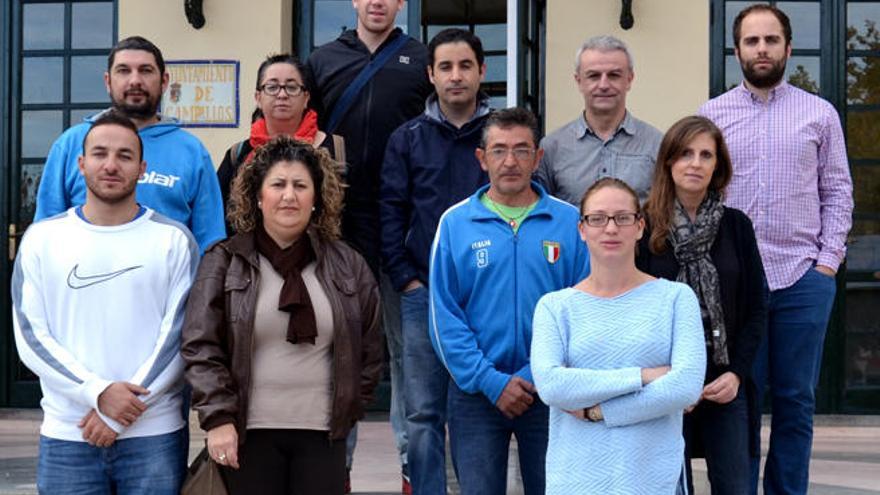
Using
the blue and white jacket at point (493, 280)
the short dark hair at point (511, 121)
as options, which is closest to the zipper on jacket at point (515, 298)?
the blue and white jacket at point (493, 280)

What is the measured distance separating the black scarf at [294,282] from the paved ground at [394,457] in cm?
186

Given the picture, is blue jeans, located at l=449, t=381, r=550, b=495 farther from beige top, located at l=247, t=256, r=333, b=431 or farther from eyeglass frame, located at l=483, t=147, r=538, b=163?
eyeglass frame, located at l=483, t=147, r=538, b=163

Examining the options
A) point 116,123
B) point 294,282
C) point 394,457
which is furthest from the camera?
point 394,457

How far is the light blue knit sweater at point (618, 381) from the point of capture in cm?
320

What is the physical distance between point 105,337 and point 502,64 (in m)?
4.84

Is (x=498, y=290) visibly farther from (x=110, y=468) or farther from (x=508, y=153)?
(x=110, y=468)

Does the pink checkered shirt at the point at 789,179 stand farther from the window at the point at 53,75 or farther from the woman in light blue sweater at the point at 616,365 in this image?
the window at the point at 53,75

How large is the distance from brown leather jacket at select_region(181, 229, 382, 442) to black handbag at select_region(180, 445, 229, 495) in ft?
0.44

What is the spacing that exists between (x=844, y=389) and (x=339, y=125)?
4.52 m

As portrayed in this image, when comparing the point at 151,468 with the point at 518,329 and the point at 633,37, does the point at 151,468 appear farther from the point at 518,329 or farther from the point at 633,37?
the point at 633,37

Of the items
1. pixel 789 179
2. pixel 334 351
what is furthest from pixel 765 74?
pixel 334 351

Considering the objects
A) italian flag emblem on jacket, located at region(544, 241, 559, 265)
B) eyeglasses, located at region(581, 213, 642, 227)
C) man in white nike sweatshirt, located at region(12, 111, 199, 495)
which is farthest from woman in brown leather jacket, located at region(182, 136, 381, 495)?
eyeglasses, located at region(581, 213, 642, 227)

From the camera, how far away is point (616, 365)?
3.27 meters

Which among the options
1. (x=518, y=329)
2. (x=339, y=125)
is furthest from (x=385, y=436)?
(x=518, y=329)
